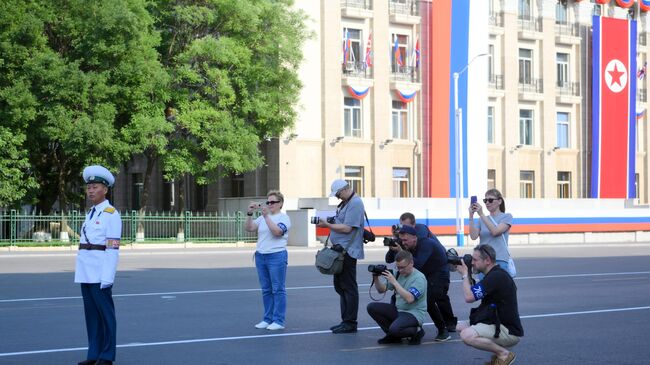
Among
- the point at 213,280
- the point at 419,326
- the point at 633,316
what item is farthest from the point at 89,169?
the point at 213,280

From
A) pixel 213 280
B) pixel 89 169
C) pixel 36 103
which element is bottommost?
pixel 213 280

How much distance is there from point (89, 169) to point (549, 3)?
5062cm

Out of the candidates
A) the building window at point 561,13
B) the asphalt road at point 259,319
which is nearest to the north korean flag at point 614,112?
the building window at point 561,13

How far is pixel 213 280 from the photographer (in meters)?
21.6

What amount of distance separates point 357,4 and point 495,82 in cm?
1019

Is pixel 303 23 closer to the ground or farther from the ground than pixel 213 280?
farther from the ground

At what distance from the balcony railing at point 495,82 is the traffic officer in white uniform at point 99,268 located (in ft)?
154

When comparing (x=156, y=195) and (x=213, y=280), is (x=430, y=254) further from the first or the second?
(x=156, y=195)

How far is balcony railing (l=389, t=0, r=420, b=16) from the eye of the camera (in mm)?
50688

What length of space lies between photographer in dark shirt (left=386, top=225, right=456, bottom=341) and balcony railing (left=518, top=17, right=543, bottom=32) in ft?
151

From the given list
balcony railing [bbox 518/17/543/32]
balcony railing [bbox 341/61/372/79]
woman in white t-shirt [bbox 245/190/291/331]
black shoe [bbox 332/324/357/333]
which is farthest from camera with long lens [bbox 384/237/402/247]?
balcony railing [bbox 518/17/543/32]

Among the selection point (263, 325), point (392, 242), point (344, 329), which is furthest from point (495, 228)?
point (263, 325)

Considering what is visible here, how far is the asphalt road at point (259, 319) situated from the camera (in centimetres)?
1046

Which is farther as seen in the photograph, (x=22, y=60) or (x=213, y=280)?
(x=22, y=60)
